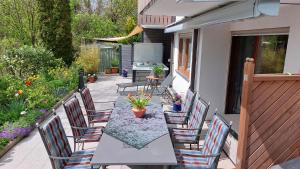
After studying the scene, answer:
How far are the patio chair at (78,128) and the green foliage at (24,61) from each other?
5590mm

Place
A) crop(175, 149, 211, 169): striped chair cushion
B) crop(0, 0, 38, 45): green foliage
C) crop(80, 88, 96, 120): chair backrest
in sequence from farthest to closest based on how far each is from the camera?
crop(0, 0, 38, 45): green foliage → crop(80, 88, 96, 120): chair backrest → crop(175, 149, 211, 169): striped chair cushion

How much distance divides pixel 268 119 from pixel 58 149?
2629mm

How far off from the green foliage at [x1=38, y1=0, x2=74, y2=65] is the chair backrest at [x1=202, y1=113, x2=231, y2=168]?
9539mm

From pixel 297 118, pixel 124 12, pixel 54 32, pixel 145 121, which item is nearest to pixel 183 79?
pixel 145 121

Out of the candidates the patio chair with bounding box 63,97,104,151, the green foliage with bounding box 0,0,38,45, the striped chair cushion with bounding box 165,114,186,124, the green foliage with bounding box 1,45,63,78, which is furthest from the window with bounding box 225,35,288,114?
the green foliage with bounding box 0,0,38,45

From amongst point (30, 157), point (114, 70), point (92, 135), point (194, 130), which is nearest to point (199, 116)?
point (194, 130)

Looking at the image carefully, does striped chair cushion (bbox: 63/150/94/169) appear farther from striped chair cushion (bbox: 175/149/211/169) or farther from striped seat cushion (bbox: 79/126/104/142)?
striped chair cushion (bbox: 175/149/211/169)

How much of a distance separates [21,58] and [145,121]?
6956mm

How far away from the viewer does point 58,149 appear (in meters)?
3.06

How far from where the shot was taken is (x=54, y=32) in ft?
35.9

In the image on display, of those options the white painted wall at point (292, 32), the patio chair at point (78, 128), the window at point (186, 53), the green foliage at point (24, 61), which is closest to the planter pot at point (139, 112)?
the patio chair at point (78, 128)

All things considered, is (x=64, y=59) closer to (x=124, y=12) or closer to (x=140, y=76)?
(x=140, y=76)

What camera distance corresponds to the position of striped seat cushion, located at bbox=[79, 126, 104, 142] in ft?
13.0

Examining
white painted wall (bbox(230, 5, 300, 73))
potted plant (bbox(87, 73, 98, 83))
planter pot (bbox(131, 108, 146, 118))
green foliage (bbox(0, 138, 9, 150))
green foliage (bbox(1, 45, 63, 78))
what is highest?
white painted wall (bbox(230, 5, 300, 73))
